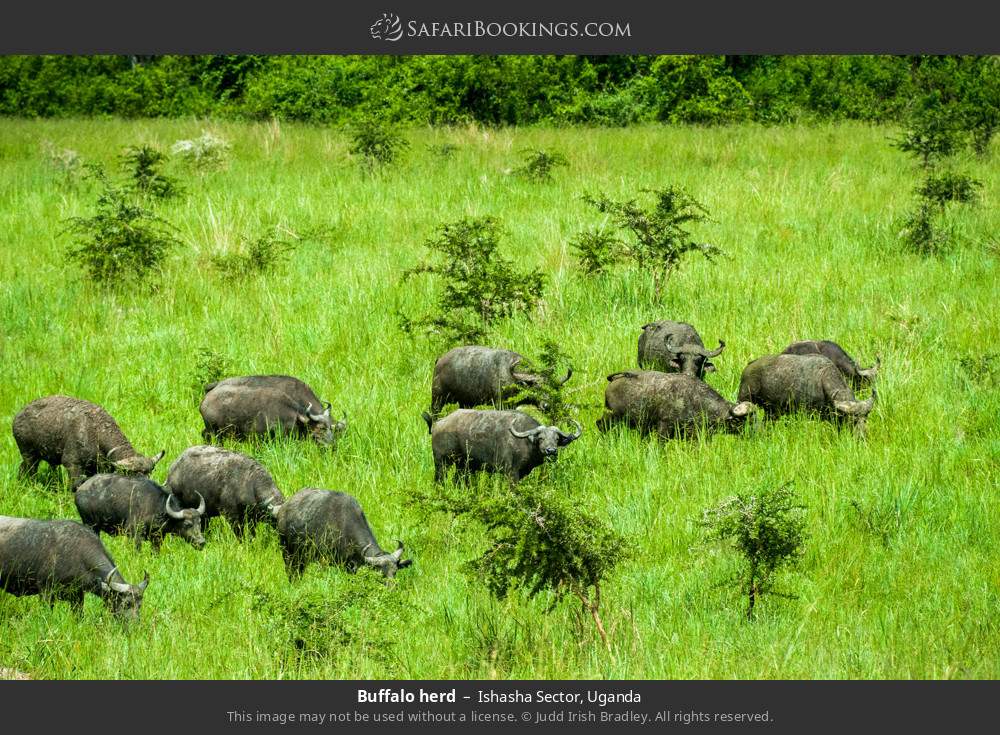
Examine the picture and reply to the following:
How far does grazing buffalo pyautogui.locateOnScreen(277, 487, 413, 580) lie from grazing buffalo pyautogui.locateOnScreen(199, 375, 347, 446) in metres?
2.16

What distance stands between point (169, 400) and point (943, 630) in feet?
28.4

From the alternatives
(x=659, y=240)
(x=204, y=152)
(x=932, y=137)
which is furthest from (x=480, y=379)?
(x=932, y=137)

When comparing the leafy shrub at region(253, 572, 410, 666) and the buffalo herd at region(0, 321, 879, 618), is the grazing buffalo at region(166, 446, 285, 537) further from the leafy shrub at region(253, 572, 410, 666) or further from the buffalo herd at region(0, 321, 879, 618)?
the leafy shrub at region(253, 572, 410, 666)

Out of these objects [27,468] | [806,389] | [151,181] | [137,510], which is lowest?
[137,510]

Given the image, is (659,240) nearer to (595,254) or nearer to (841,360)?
(595,254)

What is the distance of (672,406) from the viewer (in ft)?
36.3

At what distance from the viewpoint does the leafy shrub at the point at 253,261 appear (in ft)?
53.6

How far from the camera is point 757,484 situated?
9.99 m

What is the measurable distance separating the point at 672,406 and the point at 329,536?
388 centimetres

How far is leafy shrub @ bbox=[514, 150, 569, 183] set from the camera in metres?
21.1

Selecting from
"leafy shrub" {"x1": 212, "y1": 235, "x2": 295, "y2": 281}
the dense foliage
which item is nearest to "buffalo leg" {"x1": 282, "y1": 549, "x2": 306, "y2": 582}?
"leafy shrub" {"x1": 212, "y1": 235, "x2": 295, "y2": 281}

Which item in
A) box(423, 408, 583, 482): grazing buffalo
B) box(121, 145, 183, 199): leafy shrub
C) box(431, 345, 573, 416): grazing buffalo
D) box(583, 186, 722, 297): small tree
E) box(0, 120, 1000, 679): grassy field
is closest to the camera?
box(0, 120, 1000, 679): grassy field
